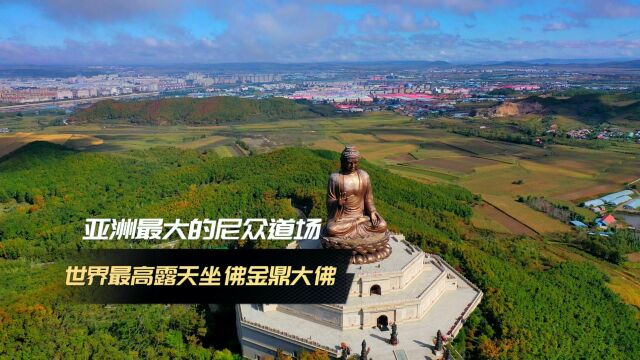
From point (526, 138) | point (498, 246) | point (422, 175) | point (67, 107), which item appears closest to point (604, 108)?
point (526, 138)

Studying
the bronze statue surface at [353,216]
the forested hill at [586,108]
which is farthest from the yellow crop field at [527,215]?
the forested hill at [586,108]

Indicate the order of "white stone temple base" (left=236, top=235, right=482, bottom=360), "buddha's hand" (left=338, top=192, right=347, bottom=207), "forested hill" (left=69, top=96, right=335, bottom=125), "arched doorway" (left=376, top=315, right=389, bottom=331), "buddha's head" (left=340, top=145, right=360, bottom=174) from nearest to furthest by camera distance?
"white stone temple base" (left=236, top=235, right=482, bottom=360)
"arched doorway" (left=376, top=315, right=389, bottom=331)
"buddha's head" (left=340, top=145, right=360, bottom=174)
"buddha's hand" (left=338, top=192, right=347, bottom=207)
"forested hill" (left=69, top=96, right=335, bottom=125)

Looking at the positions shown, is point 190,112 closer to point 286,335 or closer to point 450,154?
point 450,154

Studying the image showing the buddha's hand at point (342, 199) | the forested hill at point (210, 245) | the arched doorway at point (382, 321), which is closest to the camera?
the arched doorway at point (382, 321)

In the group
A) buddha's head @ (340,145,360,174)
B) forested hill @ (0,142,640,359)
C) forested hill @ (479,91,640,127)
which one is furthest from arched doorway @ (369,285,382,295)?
forested hill @ (479,91,640,127)

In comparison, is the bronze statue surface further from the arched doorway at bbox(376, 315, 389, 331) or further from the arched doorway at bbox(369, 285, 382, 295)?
the arched doorway at bbox(376, 315, 389, 331)

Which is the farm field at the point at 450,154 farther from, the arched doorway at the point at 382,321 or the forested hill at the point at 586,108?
the forested hill at the point at 586,108
